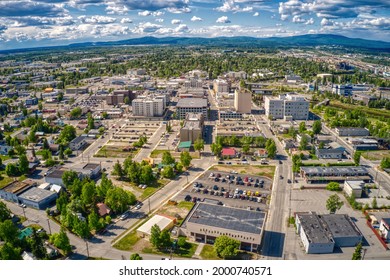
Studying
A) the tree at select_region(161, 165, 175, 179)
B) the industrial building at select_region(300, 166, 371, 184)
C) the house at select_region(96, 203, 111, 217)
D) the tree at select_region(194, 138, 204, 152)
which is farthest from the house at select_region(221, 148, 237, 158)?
the house at select_region(96, 203, 111, 217)

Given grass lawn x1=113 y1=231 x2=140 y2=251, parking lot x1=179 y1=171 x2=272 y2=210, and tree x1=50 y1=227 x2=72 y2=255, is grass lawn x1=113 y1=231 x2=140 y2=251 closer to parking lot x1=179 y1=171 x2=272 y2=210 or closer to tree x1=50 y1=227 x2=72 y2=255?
tree x1=50 y1=227 x2=72 y2=255

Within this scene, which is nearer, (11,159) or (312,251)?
(312,251)

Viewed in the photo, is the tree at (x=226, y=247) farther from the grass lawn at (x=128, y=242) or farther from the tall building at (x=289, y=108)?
the tall building at (x=289, y=108)

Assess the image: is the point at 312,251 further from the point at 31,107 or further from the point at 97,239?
the point at 31,107

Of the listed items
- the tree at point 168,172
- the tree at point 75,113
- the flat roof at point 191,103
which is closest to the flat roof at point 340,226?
the tree at point 168,172

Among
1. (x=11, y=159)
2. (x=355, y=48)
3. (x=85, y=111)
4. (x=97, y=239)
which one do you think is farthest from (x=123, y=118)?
(x=355, y=48)

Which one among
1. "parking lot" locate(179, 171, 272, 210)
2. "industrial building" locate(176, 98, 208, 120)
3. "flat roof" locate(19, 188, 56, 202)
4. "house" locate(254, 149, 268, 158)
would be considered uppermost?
"industrial building" locate(176, 98, 208, 120)
